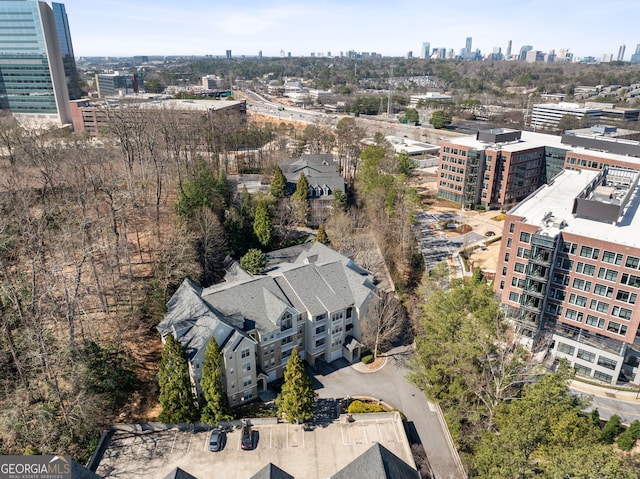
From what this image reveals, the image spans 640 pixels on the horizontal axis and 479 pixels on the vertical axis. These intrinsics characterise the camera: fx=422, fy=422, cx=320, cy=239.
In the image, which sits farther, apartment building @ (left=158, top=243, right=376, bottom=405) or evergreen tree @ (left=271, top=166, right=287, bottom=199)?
evergreen tree @ (left=271, top=166, right=287, bottom=199)

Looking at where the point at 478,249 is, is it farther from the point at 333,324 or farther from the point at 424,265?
the point at 333,324

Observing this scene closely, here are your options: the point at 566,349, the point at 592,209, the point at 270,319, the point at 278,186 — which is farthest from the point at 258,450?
the point at 278,186

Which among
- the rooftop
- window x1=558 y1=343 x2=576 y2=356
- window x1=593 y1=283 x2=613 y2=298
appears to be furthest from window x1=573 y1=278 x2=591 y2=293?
window x1=558 y1=343 x2=576 y2=356

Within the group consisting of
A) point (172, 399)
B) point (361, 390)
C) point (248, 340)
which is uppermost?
point (248, 340)

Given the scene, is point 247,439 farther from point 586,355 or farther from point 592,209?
point 592,209

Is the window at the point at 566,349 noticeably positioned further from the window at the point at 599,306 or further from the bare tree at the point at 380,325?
the bare tree at the point at 380,325

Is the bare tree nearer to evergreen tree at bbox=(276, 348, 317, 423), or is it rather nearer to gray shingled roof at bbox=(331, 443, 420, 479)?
evergreen tree at bbox=(276, 348, 317, 423)

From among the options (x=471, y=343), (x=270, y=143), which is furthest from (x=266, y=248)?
(x=270, y=143)
